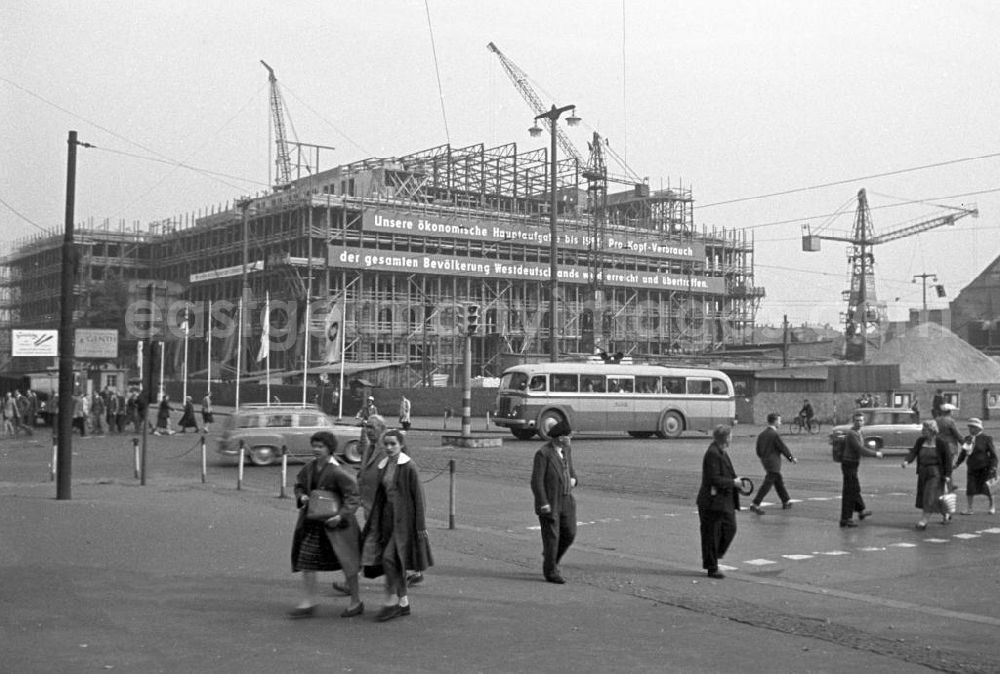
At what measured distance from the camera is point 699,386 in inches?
1718

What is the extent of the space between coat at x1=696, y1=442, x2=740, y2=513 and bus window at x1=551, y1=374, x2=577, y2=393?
28587 millimetres

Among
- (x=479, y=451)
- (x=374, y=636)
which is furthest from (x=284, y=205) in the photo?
(x=374, y=636)

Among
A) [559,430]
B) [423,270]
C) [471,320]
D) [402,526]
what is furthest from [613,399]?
[423,270]

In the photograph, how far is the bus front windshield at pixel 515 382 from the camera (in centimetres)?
4016

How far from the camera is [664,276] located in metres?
99.8

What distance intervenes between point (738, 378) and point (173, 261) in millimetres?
60455

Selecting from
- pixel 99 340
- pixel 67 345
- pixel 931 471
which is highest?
pixel 99 340

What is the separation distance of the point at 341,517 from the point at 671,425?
3473cm

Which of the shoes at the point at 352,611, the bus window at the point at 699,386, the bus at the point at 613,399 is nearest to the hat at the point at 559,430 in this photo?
the shoes at the point at 352,611

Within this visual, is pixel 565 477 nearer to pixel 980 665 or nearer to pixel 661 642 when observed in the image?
pixel 661 642

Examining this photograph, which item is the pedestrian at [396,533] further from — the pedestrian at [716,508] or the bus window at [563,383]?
the bus window at [563,383]

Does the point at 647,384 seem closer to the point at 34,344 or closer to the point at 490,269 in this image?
the point at 34,344

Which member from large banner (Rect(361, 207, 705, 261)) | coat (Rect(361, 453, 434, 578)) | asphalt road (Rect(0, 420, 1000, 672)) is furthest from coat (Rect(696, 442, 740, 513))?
large banner (Rect(361, 207, 705, 261))

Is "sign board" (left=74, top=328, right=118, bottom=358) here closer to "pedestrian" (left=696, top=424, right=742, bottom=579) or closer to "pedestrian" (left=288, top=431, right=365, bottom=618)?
"pedestrian" (left=696, top=424, right=742, bottom=579)
